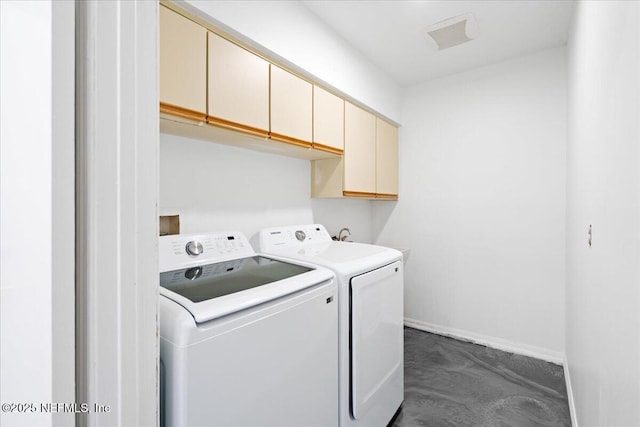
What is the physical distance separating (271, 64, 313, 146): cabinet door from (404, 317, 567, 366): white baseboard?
2.28 m

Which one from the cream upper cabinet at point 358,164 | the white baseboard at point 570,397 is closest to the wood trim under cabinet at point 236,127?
the cream upper cabinet at point 358,164

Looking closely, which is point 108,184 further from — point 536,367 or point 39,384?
point 536,367

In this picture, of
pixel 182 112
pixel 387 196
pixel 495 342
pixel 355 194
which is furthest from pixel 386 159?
pixel 182 112

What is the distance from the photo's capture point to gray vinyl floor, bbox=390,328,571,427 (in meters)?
1.83

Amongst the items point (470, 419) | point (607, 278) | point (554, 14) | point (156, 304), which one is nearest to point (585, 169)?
point (607, 278)

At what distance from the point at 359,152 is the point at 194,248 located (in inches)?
59.5

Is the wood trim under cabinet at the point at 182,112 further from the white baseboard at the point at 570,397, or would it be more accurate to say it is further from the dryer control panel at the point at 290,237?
the white baseboard at the point at 570,397

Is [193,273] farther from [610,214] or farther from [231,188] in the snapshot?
[610,214]

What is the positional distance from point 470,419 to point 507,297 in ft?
4.05

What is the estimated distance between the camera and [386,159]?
290 cm

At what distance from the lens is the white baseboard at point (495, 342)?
2457 millimetres

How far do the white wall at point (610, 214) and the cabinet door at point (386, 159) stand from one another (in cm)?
149

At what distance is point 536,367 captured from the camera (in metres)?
2.36

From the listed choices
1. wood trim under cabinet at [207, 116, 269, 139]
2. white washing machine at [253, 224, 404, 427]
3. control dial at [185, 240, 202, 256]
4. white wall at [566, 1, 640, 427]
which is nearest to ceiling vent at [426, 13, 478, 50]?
white wall at [566, 1, 640, 427]
